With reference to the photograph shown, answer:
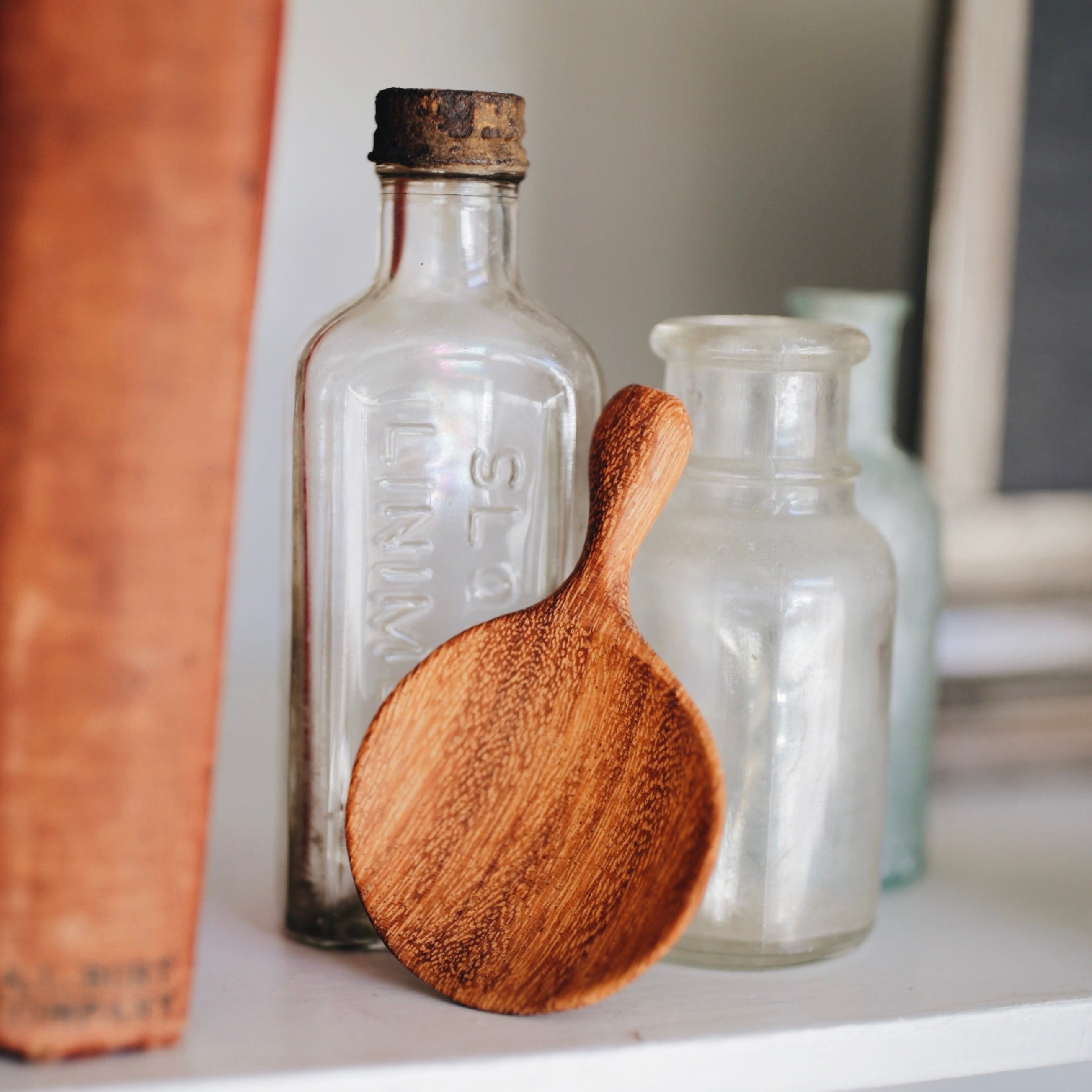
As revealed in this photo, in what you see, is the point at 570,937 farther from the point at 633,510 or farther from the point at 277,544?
the point at 277,544

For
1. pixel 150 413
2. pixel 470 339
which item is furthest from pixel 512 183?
pixel 150 413

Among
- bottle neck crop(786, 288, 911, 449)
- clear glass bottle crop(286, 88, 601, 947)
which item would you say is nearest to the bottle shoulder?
clear glass bottle crop(286, 88, 601, 947)

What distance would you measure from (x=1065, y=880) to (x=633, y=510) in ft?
0.78

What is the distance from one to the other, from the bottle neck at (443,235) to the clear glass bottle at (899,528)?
0.45ft

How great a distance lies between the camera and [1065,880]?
470 mm

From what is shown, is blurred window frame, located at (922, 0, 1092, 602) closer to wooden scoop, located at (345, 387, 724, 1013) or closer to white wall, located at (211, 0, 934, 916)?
white wall, located at (211, 0, 934, 916)

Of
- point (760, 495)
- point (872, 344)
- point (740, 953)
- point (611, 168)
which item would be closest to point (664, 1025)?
point (740, 953)

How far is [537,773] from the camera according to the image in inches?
14.4

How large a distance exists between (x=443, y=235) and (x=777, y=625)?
0.16 meters

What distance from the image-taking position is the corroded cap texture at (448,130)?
0.37m

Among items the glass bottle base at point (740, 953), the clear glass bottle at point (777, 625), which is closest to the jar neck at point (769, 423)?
the clear glass bottle at point (777, 625)

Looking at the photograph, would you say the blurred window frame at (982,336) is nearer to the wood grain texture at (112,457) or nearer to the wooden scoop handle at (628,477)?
the wooden scoop handle at (628,477)

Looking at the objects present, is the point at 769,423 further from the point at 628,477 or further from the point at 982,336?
the point at 982,336

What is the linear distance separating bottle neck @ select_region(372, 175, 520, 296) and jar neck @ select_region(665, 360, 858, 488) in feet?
0.24
